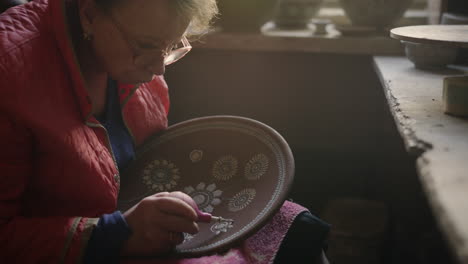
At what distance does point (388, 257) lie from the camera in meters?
2.03

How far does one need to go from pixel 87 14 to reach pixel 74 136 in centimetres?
27

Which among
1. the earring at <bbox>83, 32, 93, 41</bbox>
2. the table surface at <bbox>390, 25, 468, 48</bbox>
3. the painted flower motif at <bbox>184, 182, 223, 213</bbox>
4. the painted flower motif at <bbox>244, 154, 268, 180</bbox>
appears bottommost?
the painted flower motif at <bbox>184, 182, 223, 213</bbox>

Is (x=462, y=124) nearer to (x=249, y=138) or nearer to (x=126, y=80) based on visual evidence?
(x=249, y=138)

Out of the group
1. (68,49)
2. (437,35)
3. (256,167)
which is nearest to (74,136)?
(68,49)

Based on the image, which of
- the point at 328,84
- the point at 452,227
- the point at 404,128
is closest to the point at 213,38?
the point at 328,84

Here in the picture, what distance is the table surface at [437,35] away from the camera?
1.09 metres

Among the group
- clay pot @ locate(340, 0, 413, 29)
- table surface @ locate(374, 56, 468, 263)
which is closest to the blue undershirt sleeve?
table surface @ locate(374, 56, 468, 263)

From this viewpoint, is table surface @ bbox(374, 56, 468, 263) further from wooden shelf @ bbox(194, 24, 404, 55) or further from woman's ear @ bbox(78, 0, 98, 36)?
woman's ear @ bbox(78, 0, 98, 36)

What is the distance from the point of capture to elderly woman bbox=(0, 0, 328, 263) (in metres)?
0.90

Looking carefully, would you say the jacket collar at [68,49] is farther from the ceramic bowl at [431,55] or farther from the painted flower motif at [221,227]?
the ceramic bowl at [431,55]

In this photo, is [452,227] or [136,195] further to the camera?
[136,195]

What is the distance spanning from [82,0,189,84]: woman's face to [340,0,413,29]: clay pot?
3.64ft

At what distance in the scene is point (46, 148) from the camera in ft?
3.14

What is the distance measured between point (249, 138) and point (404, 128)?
1.27 feet
